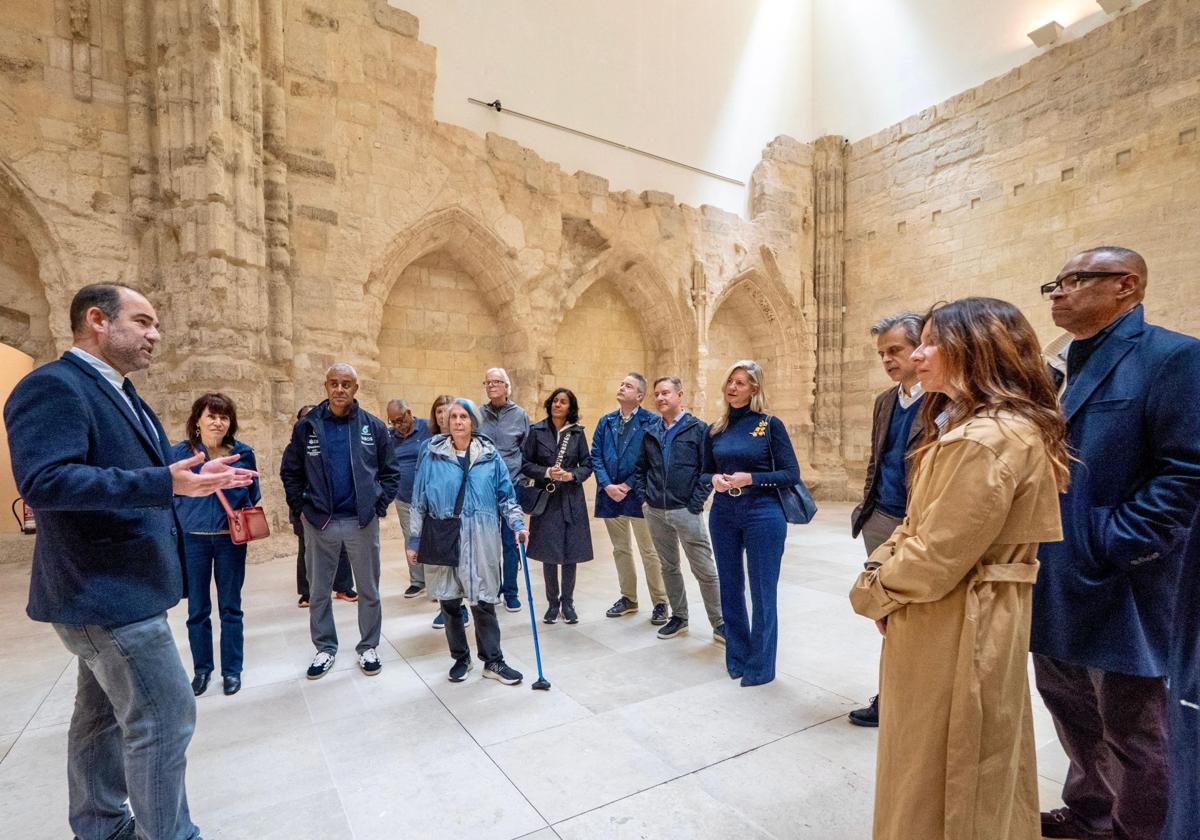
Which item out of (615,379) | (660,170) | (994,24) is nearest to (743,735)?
(615,379)

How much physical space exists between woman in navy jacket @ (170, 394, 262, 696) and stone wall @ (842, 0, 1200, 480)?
10237 mm

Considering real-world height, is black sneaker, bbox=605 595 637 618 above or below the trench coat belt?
below

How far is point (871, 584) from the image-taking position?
4.78 feet

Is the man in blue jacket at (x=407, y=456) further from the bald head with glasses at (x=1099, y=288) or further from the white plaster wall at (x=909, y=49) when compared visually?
the white plaster wall at (x=909, y=49)

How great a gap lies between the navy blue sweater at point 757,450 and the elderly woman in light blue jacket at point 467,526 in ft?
3.95

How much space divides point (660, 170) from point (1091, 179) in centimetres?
623

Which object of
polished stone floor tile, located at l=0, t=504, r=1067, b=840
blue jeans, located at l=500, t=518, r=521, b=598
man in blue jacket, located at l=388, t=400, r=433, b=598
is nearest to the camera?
polished stone floor tile, located at l=0, t=504, r=1067, b=840

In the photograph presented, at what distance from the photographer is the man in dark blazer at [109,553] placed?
1544mm

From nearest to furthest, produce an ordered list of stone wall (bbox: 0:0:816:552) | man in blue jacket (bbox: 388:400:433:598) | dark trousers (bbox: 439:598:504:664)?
dark trousers (bbox: 439:598:504:664) < man in blue jacket (bbox: 388:400:433:598) < stone wall (bbox: 0:0:816:552)

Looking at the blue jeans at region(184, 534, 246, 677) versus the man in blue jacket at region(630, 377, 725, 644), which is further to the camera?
the man in blue jacket at region(630, 377, 725, 644)

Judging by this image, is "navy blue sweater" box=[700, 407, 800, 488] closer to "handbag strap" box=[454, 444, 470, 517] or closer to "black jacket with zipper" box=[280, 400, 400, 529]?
"handbag strap" box=[454, 444, 470, 517]

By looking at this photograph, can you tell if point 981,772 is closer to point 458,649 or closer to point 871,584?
point 871,584

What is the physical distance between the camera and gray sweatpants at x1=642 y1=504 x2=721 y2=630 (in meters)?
3.66

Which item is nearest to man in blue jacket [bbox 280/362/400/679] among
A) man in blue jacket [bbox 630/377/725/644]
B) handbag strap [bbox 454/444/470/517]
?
handbag strap [bbox 454/444/470/517]
